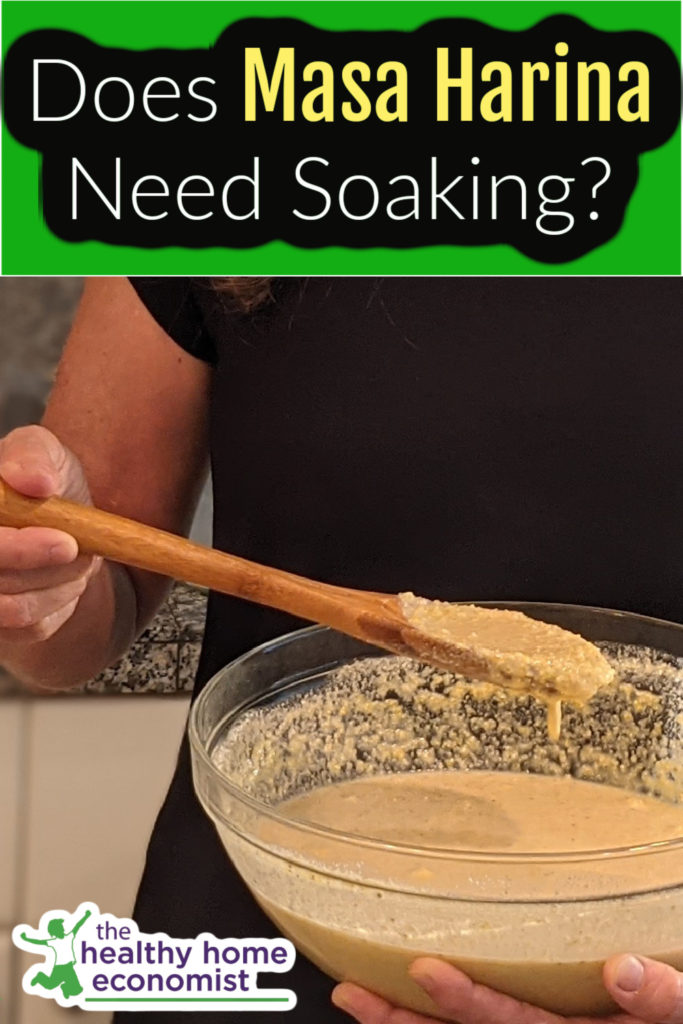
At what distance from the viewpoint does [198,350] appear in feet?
1.62

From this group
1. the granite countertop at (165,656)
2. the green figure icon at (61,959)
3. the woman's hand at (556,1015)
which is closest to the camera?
the woman's hand at (556,1015)

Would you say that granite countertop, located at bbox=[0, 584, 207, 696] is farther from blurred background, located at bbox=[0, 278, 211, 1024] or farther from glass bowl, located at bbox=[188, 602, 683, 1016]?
glass bowl, located at bbox=[188, 602, 683, 1016]

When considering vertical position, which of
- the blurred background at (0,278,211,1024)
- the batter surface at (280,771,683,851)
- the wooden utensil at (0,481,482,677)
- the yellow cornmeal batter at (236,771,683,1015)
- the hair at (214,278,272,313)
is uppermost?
the hair at (214,278,272,313)

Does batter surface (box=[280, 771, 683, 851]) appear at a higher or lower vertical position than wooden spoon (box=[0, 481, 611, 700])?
lower

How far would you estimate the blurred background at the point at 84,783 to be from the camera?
25.2 inches

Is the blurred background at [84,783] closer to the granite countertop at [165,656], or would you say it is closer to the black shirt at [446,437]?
the granite countertop at [165,656]

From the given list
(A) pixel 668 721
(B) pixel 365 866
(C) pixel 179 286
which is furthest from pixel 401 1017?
(C) pixel 179 286

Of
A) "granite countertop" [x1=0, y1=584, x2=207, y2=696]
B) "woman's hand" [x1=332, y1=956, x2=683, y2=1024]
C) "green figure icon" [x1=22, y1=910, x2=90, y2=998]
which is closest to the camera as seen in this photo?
"woman's hand" [x1=332, y1=956, x2=683, y2=1024]

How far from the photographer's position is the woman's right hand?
0.37 meters

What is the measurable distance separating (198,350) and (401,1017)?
289 mm

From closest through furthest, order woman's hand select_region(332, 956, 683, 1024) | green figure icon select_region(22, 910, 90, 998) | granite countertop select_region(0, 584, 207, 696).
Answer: woman's hand select_region(332, 956, 683, 1024), green figure icon select_region(22, 910, 90, 998), granite countertop select_region(0, 584, 207, 696)

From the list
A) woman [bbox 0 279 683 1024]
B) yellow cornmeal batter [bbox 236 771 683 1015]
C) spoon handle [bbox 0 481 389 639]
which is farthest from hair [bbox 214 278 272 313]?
yellow cornmeal batter [bbox 236 771 683 1015]

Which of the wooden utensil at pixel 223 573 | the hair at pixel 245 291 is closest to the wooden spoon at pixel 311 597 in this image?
the wooden utensil at pixel 223 573

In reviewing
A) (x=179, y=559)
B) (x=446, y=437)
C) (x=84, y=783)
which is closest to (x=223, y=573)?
(x=179, y=559)
